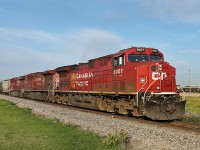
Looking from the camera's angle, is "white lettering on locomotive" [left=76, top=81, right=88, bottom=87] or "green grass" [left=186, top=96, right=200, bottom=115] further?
"white lettering on locomotive" [left=76, top=81, right=88, bottom=87]

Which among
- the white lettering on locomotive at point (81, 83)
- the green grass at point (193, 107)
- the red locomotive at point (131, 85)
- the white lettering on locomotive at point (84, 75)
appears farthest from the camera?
the white lettering on locomotive at point (81, 83)

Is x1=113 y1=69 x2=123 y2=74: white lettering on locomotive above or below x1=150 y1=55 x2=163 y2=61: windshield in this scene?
below

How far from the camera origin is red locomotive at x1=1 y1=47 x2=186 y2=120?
15.3m

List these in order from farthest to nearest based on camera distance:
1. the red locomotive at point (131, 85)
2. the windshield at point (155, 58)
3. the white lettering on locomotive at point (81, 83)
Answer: the white lettering on locomotive at point (81, 83) → the windshield at point (155, 58) → the red locomotive at point (131, 85)

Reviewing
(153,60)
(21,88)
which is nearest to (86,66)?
(153,60)

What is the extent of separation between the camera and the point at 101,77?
2036 centimetres

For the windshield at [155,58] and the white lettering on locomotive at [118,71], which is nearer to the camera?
the windshield at [155,58]

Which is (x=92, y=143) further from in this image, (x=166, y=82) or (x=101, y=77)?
(x=101, y=77)

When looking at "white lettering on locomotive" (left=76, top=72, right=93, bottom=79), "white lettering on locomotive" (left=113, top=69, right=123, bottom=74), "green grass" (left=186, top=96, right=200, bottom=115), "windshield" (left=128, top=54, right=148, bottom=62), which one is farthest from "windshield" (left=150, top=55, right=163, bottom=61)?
"white lettering on locomotive" (left=76, top=72, right=93, bottom=79)

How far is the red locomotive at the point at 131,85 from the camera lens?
15281mm

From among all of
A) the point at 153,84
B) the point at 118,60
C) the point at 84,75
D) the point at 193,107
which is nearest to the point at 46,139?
the point at 153,84

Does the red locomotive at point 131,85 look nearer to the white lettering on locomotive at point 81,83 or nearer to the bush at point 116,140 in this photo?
the white lettering on locomotive at point 81,83

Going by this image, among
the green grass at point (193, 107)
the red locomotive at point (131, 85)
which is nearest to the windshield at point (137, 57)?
the red locomotive at point (131, 85)

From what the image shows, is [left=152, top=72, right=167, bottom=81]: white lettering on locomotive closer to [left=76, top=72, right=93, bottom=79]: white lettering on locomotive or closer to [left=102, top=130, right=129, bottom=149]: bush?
[left=76, top=72, right=93, bottom=79]: white lettering on locomotive
